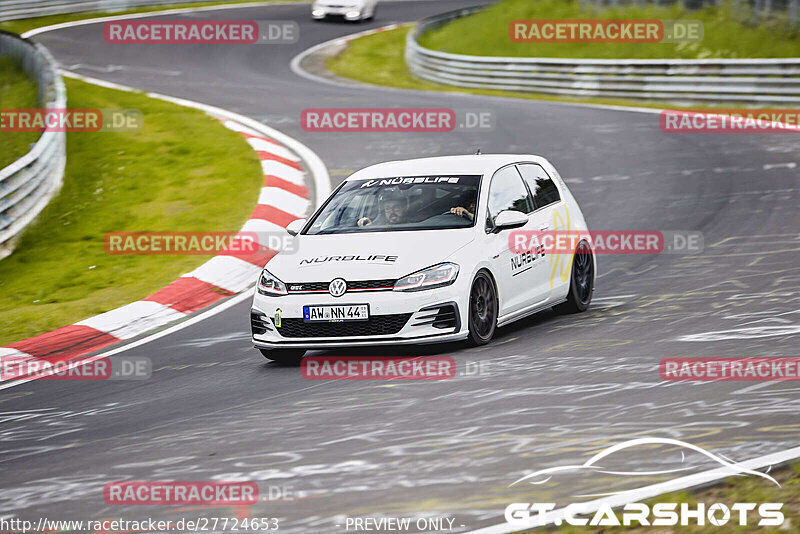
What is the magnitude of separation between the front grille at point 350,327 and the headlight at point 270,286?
23 centimetres

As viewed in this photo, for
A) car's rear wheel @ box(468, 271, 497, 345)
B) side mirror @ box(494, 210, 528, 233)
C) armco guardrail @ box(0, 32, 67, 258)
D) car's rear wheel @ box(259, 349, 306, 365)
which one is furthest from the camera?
armco guardrail @ box(0, 32, 67, 258)

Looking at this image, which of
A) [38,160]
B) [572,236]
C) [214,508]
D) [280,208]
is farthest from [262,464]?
[38,160]

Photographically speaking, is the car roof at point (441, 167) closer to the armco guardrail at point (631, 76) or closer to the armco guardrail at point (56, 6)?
the armco guardrail at point (631, 76)

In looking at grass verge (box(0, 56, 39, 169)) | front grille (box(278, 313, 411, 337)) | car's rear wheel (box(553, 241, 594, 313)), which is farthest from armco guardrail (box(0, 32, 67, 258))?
car's rear wheel (box(553, 241, 594, 313))

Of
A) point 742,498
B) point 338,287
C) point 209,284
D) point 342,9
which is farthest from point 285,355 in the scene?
point 342,9

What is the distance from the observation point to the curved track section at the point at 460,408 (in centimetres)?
593

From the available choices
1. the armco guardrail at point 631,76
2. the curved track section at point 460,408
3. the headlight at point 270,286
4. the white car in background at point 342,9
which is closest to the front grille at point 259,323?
the headlight at point 270,286

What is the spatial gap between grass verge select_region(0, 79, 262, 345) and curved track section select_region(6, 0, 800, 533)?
1.92 m

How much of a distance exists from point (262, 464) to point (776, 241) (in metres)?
7.95

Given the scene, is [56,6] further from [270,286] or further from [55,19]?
[270,286]

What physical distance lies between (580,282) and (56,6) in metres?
36.2

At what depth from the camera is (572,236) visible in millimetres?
10695

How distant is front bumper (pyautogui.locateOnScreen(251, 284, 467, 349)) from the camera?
8.59 m

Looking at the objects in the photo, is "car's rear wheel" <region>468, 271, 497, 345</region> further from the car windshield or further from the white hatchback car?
the car windshield
